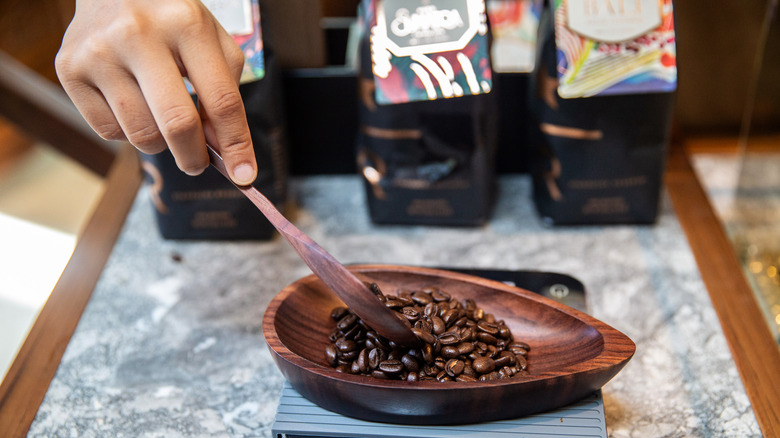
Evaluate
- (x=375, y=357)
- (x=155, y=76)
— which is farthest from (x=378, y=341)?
(x=155, y=76)

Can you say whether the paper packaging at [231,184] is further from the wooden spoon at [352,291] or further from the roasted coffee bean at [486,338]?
the roasted coffee bean at [486,338]

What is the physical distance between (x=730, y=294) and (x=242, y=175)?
0.79 meters

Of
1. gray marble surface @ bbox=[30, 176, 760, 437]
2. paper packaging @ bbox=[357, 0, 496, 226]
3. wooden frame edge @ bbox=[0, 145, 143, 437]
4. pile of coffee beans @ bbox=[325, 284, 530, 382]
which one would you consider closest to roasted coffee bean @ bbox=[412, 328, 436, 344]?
pile of coffee beans @ bbox=[325, 284, 530, 382]

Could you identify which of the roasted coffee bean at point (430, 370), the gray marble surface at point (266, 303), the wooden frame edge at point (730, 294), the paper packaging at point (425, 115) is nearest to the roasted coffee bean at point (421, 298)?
the roasted coffee bean at point (430, 370)

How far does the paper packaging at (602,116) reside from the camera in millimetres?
1052

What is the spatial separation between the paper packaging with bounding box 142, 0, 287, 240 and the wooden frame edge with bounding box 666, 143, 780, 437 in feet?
2.50

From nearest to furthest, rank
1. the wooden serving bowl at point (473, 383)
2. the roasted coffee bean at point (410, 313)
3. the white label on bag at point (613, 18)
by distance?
the wooden serving bowl at point (473, 383), the roasted coffee bean at point (410, 313), the white label on bag at point (613, 18)

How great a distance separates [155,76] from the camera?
0.73 metres

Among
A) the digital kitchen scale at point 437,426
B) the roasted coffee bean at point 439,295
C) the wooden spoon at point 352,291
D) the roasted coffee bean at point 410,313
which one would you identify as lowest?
the digital kitchen scale at point 437,426

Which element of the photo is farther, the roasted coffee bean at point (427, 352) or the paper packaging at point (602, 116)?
the paper packaging at point (602, 116)

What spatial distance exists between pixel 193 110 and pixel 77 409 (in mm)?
466

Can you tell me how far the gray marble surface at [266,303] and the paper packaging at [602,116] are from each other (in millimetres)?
69

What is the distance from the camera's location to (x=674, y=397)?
2.93ft

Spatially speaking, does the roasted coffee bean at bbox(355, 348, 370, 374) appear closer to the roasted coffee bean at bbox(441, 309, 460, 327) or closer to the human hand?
the roasted coffee bean at bbox(441, 309, 460, 327)
